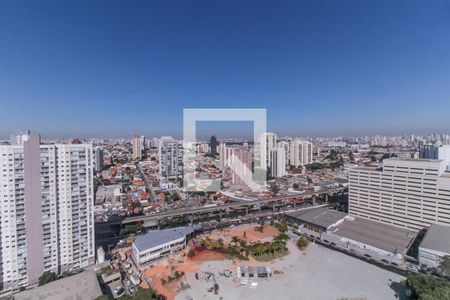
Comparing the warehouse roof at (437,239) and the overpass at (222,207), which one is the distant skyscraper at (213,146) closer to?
the overpass at (222,207)

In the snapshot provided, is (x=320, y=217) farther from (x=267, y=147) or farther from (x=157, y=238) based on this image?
(x=267, y=147)

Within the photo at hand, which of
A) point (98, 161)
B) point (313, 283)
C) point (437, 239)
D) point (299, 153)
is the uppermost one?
point (299, 153)

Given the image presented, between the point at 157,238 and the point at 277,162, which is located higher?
the point at 277,162

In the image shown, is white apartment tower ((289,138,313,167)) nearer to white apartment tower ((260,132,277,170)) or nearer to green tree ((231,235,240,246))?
white apartment tower ((260,132,277,170))

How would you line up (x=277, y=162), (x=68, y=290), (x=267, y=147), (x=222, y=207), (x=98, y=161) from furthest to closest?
(x=98, y=161)
(x=277, y=162)
(x=267, y=147)
(x=222, y=207)
(x=68, y=290)

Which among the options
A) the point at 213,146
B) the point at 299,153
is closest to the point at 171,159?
the point at 213,146

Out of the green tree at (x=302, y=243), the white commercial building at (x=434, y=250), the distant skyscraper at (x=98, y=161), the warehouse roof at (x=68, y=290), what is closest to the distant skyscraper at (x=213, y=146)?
the distant skyscraper at (x=98, y=161)

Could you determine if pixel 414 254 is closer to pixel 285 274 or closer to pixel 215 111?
pixel 285 274
